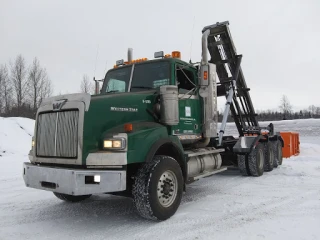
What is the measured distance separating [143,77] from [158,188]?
7.49ft

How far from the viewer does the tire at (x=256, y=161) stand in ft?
27.9

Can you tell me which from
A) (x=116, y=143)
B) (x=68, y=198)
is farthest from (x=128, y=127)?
(x=68, y=198)

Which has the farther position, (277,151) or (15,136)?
(15,136)

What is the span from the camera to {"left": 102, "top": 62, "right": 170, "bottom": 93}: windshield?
5.69 m

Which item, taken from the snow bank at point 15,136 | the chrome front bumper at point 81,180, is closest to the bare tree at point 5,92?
the snow bank at point 15,136

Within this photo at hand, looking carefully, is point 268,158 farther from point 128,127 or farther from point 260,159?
point 128,127

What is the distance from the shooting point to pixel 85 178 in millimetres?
4043

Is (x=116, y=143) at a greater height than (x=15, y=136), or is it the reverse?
(x=116, y=143)

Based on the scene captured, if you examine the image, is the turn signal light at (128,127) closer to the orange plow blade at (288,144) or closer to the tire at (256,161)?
the tire at (256,161)

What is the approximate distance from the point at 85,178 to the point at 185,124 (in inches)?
97.2

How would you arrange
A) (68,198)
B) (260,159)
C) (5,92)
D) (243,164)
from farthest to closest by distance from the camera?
(5,92) → (260,159) → (243,164) → (68,198)

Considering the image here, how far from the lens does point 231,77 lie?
8.85 meters

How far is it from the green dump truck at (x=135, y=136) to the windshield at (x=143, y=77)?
0.02 metres

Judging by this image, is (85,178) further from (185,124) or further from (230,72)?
(230,72)
